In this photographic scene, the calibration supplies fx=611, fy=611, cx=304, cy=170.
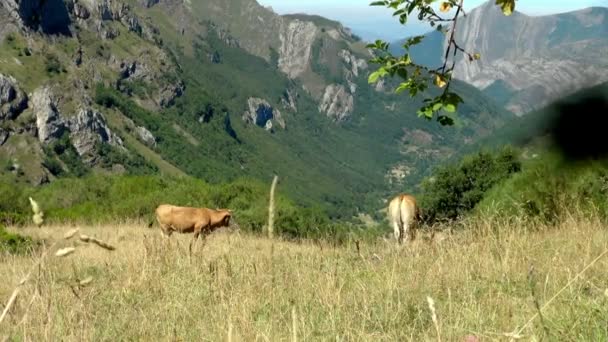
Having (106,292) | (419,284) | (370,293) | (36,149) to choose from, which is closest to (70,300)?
(106,292)

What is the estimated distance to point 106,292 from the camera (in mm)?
5895

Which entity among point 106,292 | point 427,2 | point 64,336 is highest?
point 427,2

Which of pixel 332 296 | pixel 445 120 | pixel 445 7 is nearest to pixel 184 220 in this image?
pixel 332 296

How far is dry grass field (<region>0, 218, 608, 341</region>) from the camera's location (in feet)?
12.3

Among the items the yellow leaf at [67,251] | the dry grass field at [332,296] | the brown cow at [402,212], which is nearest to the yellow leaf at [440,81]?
the dry grass field at [332,296]

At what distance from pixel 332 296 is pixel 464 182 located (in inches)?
1648

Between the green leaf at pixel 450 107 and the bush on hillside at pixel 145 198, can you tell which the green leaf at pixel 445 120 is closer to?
the green leaf at pixel 450 107

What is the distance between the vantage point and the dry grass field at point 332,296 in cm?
374

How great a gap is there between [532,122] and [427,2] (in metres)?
2.35

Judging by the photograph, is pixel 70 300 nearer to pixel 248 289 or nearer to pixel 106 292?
pixel 106 292

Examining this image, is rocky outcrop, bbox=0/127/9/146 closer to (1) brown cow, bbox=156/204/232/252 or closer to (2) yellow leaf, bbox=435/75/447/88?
(1) brown cow, bbox=156/204/232/252

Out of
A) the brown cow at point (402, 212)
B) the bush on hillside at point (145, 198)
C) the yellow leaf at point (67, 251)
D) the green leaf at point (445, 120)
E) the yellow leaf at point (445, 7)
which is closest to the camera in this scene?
the yellow leaf at point (67, 251)

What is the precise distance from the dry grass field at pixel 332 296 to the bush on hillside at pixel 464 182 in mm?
36225

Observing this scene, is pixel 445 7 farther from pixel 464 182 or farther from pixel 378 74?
pixel 464 182
